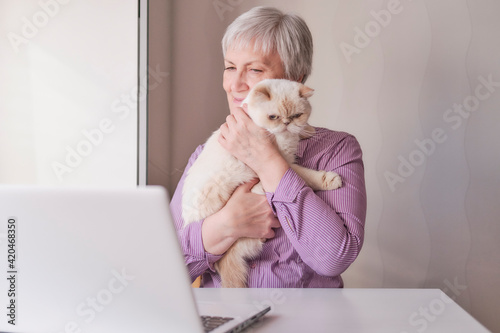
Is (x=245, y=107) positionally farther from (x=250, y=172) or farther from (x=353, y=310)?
(x=353, y=310)

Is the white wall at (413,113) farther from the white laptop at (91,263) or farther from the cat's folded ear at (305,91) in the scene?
the white laptop at (91,263)

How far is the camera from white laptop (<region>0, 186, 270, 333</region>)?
62 centimetres

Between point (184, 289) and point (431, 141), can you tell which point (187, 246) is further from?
point (431, 141)

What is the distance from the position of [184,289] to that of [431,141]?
177 centimetres

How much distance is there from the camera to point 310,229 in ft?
4.25

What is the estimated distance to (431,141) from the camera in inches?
86.0

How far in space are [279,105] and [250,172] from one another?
7.9 inches

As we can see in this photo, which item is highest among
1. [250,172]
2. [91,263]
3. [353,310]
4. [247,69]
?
[247,69]

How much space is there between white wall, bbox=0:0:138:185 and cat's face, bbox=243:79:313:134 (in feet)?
2.74

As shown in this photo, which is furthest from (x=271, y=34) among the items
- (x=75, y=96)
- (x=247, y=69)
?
(x=75, y=96)

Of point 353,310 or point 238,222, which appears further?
point 238,222

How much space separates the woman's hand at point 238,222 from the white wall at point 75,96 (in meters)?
0.86

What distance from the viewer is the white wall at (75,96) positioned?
6.61ft

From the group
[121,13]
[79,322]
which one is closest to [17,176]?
[121,13]
